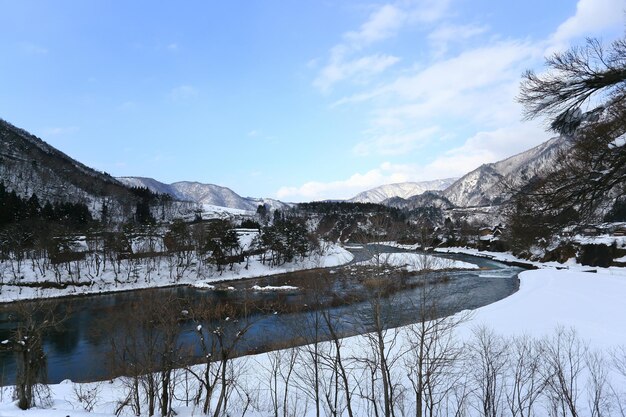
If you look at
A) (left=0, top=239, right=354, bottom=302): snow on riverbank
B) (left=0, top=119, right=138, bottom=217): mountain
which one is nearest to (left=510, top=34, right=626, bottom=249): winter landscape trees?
(left=0, top=239, right=354, bottom=302): snow on riverbank

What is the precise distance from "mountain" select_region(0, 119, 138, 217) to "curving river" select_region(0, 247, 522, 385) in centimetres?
7921

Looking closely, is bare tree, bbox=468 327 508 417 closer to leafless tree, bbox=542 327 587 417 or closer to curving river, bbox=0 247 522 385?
leafless tree, bbox=542 327 587 417

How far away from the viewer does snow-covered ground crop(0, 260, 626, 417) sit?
41.9ft

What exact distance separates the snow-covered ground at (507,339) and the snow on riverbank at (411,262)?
117 inches

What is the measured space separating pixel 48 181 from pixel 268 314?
114 metres

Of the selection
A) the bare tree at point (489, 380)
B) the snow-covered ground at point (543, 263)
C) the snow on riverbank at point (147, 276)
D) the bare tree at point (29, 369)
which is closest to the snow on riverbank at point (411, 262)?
the bare tree at point (489, 380)

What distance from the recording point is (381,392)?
14680mm

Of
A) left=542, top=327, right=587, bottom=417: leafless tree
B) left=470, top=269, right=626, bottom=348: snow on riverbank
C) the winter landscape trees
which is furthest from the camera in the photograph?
left=470, top=269, right=626, bottom=348: snow on riverbank

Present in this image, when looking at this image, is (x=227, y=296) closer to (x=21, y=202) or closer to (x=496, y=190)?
(x=496, y=190)

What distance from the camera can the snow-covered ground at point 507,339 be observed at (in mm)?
12773

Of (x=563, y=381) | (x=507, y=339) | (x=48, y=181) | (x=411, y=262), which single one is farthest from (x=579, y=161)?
(x=48, y=181)

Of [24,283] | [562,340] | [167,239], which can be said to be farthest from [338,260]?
[562,340]

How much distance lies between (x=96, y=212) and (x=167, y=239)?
64.5 m

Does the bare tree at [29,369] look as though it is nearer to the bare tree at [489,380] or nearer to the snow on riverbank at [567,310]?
the bare tree at [489,380]
